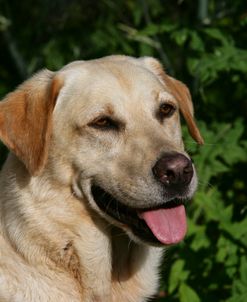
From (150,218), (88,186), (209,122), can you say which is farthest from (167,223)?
(209,122)

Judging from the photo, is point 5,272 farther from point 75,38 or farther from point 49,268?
point 75,38

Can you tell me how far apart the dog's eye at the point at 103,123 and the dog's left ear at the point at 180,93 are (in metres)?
0.68

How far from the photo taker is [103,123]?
14.6ft

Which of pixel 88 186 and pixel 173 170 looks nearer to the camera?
pixel 173 170

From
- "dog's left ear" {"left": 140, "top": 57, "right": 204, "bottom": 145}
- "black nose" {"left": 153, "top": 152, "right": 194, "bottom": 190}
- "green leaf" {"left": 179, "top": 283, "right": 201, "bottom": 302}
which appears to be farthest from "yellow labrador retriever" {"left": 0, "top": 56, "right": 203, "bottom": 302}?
"green leaf" {"left": 179, "top": 283, "right": 201, "bottom": 302}

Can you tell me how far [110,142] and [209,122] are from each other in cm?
190

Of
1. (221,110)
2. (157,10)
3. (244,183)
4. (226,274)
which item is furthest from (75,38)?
(226,274)

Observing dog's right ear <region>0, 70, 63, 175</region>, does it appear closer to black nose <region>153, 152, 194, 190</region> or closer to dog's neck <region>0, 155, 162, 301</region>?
dog's neck <region>0, 155, 162, 301</region>

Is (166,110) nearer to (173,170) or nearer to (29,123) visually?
(173,170)

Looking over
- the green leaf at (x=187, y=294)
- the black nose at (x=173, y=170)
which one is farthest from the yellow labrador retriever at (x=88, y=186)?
the green leaf at (x=187, y=294)

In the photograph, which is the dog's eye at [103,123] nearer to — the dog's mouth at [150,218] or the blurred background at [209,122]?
the dog's mouth at [150,218]

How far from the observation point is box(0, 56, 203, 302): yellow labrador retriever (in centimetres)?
425

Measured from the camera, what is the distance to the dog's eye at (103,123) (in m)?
4.43

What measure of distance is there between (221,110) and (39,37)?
2919 mm
